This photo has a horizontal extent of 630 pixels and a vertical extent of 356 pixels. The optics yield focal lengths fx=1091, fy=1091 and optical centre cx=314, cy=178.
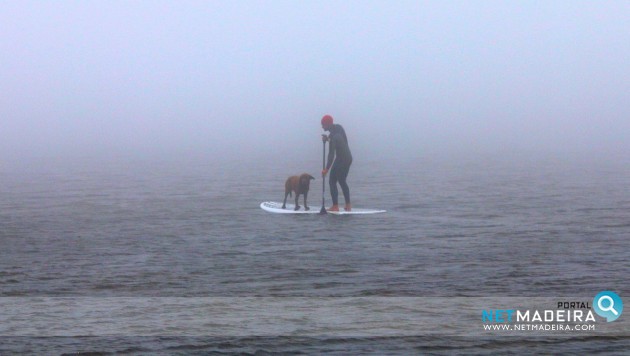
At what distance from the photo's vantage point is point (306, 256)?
12.7m

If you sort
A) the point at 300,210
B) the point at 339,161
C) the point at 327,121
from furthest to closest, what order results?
the point at 300,210, the point at 327,121, the point at 339,161

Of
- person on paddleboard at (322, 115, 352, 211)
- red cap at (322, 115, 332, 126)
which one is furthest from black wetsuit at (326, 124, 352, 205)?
red cap at (322, 115, 332, 126)

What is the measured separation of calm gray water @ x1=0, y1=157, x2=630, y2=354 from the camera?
7.06 meters

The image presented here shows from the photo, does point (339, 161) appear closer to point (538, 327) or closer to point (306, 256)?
point (306, 256)

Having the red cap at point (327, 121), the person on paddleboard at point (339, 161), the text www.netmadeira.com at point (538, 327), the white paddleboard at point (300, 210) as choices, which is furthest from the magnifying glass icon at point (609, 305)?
the red cap at point (327, 121)

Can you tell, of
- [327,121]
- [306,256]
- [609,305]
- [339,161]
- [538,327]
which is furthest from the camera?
[327,121]

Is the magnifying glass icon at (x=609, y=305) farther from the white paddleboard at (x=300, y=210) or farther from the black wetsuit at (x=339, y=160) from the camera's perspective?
the black wetsuit at (x=339, y=160)

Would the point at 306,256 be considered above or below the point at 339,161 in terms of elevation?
below

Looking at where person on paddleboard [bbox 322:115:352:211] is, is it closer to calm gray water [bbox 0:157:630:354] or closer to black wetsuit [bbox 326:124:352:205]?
black wetsuit [bbox 326:124:352:205]

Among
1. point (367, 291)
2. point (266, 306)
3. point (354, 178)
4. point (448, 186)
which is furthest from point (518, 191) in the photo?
point (266, 306)

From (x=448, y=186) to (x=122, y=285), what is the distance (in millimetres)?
19356

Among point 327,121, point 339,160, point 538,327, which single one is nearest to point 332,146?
point 339,160

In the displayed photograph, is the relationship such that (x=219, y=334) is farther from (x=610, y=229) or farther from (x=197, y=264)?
(x=610, y=229)

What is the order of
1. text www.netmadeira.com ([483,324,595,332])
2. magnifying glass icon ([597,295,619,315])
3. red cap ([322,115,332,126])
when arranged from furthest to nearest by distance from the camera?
red cap ([322,115,332,126])
magnifying glass icon ([597,295,619,315])
text www.netmadeira.com ([483,324,595,332])
